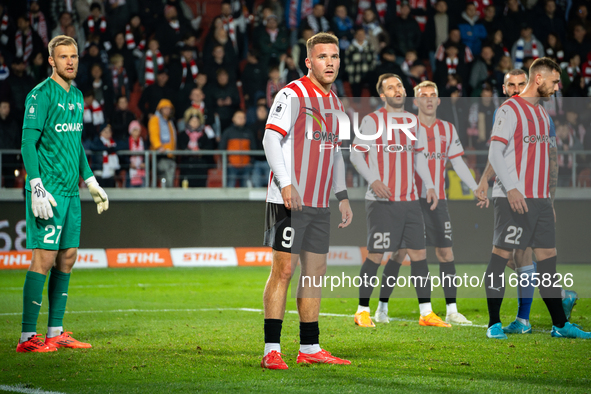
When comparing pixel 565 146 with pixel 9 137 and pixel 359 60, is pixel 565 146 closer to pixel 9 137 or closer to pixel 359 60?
pixel 359 60

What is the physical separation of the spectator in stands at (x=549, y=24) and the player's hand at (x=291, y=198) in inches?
539

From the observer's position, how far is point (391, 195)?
23.9 ft

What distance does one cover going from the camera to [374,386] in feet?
14.0

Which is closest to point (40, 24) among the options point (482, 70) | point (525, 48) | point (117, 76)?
point (117, 76)

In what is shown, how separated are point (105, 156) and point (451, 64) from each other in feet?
24.3

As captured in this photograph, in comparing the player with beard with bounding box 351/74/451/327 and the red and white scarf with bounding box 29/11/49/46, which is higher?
the red and white scarf with bounding box 29/11/49/46

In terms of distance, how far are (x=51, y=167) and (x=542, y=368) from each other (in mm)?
3842

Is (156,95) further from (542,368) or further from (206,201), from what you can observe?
(542,368)

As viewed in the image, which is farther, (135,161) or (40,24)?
(40,24)

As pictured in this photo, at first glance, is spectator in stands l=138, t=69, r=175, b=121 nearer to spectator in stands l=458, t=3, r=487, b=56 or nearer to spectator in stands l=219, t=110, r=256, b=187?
spectator in stands l=219, t=110, r=256, b=187

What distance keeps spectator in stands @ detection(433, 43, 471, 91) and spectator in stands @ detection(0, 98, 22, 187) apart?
8.42 meters

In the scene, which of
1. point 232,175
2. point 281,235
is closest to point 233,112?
point 232,175

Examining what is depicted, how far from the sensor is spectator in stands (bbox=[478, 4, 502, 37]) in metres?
16.9

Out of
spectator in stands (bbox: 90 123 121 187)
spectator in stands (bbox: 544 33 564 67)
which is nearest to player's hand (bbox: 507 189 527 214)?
spectator in stands (bbox: 90 123 121 187)
